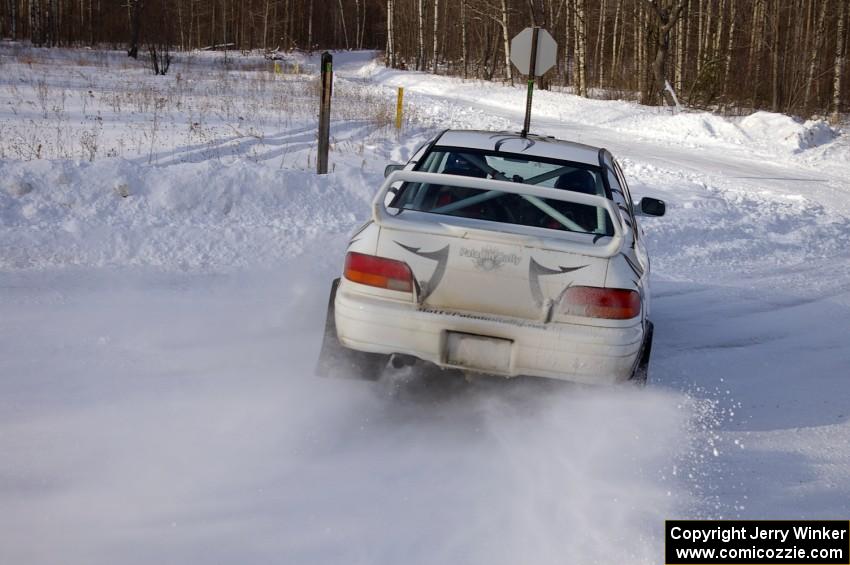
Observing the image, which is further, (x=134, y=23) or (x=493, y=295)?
(x=134, y=23)

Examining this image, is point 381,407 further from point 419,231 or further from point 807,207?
point 807,207

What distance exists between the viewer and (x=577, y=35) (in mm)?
34094

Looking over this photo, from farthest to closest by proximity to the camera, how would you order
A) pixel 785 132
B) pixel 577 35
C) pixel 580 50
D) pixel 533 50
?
1. pixel 580 50
2. pixel 577 35
3. pixel 785 132
4. pixel 533 50

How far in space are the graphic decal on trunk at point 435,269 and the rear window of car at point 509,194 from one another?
0.47 meters

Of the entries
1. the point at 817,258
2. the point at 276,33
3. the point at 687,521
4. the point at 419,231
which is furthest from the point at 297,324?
the point at 276,33

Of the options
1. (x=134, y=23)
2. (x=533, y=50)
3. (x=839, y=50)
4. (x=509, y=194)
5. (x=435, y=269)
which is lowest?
(x=435, y=269)

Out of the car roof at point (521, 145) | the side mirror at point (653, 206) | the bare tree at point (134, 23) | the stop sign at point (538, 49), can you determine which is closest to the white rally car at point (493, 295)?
the car roof at point (521, 145)

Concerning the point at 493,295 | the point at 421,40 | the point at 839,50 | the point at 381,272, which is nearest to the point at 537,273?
the point at 493,295

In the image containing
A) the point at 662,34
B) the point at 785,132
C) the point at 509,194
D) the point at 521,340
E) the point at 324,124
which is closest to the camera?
the point at 521,340

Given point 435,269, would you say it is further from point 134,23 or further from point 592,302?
point 134,23

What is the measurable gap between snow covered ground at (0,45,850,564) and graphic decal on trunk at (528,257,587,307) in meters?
0.72

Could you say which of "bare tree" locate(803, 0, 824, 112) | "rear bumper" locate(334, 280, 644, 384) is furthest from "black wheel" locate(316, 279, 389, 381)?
"bare tree" locate(803, 0, 824, 112)

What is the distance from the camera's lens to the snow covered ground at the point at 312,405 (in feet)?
10.6

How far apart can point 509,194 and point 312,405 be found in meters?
1.77
